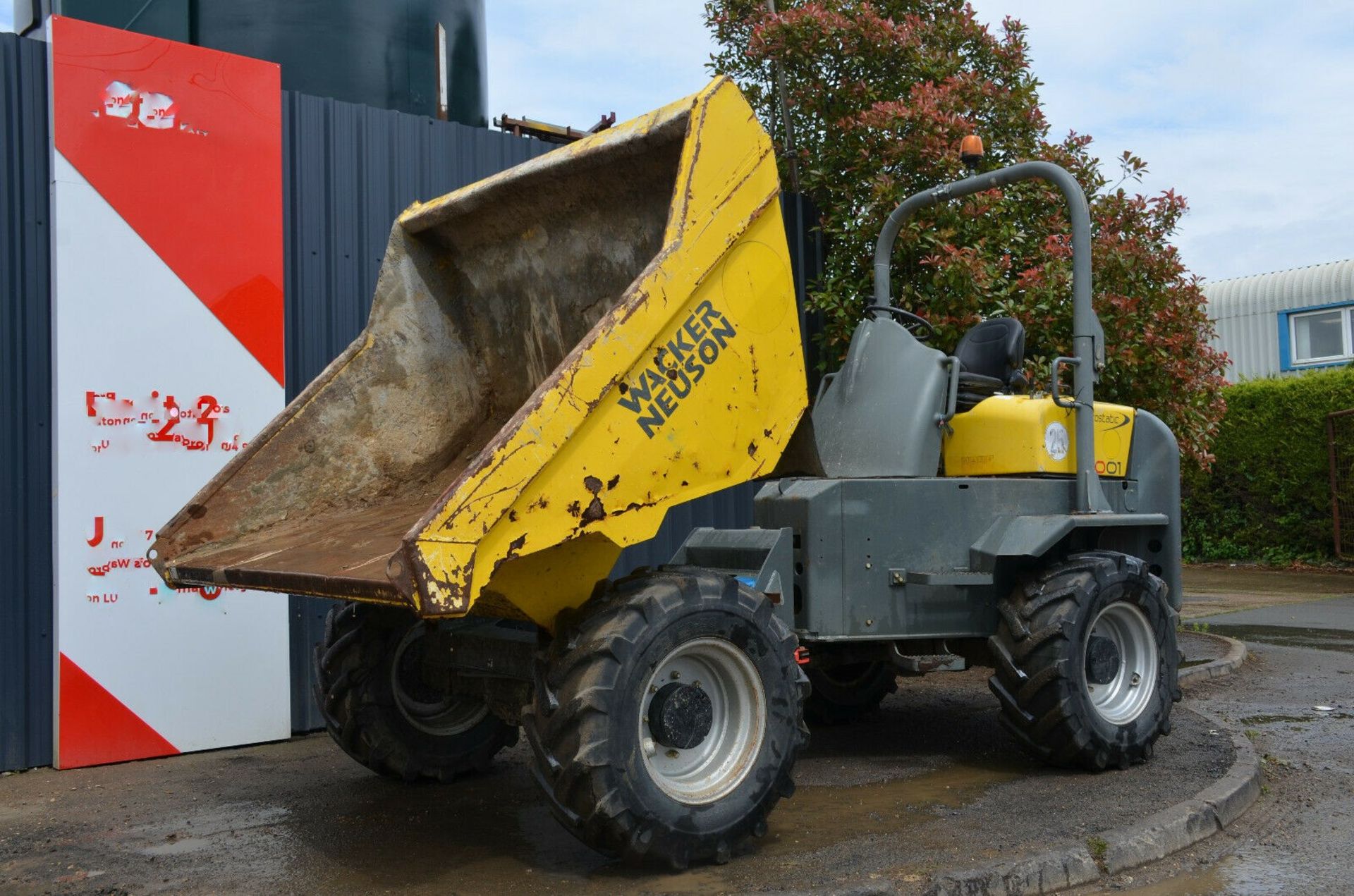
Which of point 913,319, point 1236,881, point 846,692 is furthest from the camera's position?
point 846,692

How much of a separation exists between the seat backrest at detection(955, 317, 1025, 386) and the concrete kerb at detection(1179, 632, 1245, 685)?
3.20 m

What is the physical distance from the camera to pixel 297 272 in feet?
23.8

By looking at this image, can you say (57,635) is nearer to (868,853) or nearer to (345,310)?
(345,310)

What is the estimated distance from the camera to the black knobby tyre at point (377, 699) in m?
5.58

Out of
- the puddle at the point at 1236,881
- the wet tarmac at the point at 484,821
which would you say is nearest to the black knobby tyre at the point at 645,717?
the wet tarmac at the point at 484,821

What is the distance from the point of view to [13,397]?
6281 millimetres

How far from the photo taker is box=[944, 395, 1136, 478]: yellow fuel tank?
242 inches

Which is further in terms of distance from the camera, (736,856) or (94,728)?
(94,728)

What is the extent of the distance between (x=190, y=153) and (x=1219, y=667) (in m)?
7.53

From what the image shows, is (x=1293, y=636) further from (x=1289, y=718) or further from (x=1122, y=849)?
(x=1122, y=849)

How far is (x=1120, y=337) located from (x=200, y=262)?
5.88 metres

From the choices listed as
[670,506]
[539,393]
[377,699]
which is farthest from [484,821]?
[539,393]

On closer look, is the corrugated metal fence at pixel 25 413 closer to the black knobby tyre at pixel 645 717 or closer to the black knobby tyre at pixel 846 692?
the black knobby tyre at pixel 645 717

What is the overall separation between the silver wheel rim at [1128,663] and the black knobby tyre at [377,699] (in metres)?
3.18
